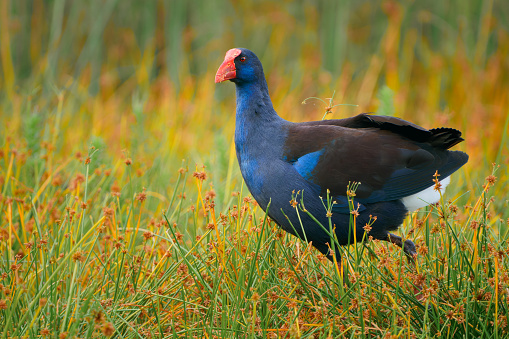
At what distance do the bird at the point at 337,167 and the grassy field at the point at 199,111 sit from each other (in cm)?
13

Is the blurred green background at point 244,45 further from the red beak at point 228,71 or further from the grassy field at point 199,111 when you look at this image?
the red beak at point 228,71

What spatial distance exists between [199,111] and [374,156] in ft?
9.88

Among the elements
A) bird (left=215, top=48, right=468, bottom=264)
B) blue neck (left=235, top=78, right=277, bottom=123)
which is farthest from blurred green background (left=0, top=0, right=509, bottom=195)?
bird (left=215, top=48, right=468, bottom=264)

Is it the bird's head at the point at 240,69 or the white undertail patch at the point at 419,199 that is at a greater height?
the bird's head at the point at 240,69

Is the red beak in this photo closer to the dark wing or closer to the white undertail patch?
the dark wing

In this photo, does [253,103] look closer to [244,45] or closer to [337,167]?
[337,167]

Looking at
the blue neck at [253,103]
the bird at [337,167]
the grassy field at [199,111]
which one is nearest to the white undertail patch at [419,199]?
the bird at [337,167]

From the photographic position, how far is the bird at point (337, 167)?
2684 mm

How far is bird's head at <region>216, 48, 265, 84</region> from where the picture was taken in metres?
2.93

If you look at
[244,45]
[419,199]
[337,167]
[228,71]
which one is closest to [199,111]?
[244,45]

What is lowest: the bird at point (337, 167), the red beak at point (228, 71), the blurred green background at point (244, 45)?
the bird at point (337, 167)

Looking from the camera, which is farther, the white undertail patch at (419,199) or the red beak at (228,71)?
Result: the red beak at (228,71)

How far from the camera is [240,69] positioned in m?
2.93

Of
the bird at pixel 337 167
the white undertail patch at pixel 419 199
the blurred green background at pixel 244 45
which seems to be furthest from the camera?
the blurred green background at pixel 244 45
